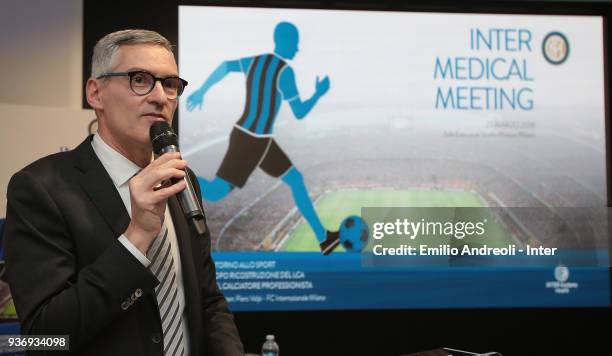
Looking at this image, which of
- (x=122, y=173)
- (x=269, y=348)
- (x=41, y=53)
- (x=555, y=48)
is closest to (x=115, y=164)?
(x=122, y=173)

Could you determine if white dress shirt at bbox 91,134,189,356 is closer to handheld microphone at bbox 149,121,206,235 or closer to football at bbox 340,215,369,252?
handheld microphone at bbox 149,121,206,235

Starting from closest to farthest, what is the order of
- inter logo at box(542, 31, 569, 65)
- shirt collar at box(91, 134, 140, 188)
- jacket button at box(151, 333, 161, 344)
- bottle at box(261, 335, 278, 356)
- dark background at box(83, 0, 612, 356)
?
jacket button at box(151, 333, 161, 344), shirt collar at box(91, 134, 140, 188), bottle at box(261, 335, 278, 356), dark background at box(83, 0, 612, 356), inter logo at box(542, 31, 569, 65)

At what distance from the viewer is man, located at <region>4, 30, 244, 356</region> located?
1.09 m

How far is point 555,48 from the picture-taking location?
404 centimetres

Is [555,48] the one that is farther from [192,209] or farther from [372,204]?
[192,209]

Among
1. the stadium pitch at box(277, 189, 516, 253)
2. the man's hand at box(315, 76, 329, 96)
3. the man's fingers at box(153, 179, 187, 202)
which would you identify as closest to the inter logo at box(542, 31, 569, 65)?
the stadium pitch at box(277, 189, 516, 253)

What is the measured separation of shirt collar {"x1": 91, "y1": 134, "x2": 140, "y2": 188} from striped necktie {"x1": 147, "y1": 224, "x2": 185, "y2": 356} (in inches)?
6.8

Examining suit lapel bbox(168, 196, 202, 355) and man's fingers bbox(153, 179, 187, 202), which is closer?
man's fingers bbox(153, 179, 187, 202)

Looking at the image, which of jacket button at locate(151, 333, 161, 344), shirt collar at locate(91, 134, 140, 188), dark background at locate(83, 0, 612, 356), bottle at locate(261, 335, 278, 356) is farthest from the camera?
dark background at locate(83, 0, 612, 356)

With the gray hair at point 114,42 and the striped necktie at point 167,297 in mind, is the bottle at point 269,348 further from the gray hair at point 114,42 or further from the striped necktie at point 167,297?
the gray hair at point 114,42

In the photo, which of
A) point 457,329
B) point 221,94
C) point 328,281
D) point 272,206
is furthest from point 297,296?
point 221,94

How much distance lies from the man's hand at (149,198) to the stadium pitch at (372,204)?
2706mm

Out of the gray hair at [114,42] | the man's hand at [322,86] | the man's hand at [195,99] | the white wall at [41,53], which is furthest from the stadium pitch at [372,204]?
Result: the gray hair at [114,42]

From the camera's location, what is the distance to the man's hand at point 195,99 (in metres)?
3.77
